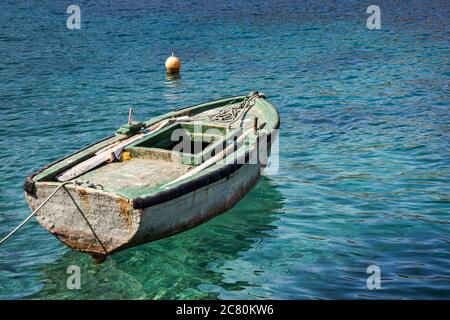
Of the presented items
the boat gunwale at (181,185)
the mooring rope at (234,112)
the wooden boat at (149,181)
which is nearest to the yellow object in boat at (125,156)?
the wooden boat at (149,181)

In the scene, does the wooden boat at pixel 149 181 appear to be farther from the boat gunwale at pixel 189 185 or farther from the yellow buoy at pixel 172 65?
the yellow buoy at pixel 172 65

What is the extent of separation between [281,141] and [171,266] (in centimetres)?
823

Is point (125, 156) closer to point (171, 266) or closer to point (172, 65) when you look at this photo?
point (171, 266)

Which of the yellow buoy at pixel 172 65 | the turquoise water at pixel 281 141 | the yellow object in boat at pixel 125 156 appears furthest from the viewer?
the yellow buoy at pixel 172 65

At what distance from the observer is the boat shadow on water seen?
9.95m

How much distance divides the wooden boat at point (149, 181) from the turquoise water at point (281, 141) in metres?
0.80

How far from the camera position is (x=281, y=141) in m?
18.0

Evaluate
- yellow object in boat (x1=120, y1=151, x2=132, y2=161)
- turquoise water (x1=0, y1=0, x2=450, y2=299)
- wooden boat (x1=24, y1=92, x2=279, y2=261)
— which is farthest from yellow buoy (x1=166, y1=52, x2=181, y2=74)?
yellow object in boat (x1=120, y1=151, x2=132, y2=161)

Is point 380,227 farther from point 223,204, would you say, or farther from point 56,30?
point 56,30

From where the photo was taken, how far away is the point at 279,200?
13742 millimetres

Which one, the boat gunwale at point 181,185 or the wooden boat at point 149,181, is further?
the wooden boat at point 149,181

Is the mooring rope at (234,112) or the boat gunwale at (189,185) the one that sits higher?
the mooring rope at (234,112)

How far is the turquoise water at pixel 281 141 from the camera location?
10406 millimetres

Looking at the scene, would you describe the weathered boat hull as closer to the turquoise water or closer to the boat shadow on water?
the boat shadow on water
